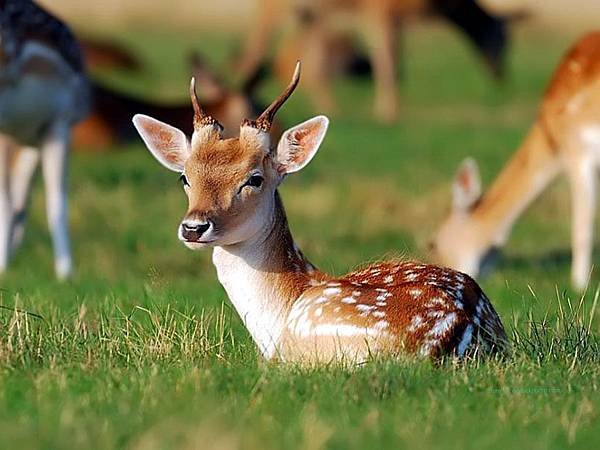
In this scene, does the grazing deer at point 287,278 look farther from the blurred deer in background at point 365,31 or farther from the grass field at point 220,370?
the blurred deer in background at point 365,31

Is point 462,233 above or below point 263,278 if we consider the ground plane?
below

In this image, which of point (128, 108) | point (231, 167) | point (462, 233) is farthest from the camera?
point (128, 108)

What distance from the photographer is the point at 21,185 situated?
11.4 meters

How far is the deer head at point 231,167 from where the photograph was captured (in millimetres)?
6008

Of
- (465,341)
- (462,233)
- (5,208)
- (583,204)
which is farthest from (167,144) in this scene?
(462,233)

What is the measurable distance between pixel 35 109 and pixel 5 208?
888mm

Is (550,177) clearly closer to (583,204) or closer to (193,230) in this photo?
(583,204)

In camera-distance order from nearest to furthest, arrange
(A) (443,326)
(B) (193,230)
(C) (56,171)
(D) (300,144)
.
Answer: (A) (443,326) < (B) (193,230) < (D) (300,144) < (C) (56,171)

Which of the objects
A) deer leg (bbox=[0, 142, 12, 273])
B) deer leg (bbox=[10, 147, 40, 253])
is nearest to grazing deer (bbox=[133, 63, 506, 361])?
deer leg (bbox=[0, 142, 12, 273])

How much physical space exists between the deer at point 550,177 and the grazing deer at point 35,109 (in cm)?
335

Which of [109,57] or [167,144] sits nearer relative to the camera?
[167,144]

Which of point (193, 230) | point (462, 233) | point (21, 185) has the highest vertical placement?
point (193, 230)

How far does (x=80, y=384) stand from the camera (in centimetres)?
505

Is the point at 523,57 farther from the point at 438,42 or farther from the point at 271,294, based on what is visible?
the point at 271,294
